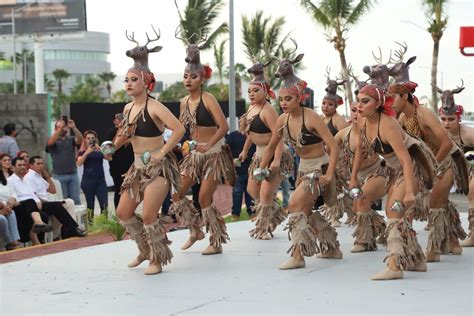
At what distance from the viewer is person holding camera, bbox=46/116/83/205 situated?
16.0 meters

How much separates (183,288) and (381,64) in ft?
9.18

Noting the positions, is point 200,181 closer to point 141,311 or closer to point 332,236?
point 332,236

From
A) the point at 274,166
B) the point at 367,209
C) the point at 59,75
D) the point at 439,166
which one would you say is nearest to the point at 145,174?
the point at 274,166

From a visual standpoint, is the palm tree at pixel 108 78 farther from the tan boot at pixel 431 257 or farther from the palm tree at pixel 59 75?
the tan boot at pixel 431 257

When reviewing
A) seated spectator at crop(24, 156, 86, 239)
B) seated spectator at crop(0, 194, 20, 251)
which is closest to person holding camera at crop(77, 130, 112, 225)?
seated spectator at crop(24, 156, 86, 239)

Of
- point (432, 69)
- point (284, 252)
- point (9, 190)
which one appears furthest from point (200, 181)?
point (432, 69)

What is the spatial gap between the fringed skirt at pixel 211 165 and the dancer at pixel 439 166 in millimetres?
1944

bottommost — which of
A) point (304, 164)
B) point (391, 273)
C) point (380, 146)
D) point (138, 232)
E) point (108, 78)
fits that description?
point (391, 273)

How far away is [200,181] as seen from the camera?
10914 millimetres

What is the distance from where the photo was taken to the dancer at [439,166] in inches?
382

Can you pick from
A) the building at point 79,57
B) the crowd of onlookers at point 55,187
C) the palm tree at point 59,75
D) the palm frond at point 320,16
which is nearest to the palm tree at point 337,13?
the palm frond at point 320,16

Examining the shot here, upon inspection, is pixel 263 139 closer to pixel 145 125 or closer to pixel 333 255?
pixel 333 255

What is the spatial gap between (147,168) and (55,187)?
5.33 meters

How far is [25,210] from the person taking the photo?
1292cm
